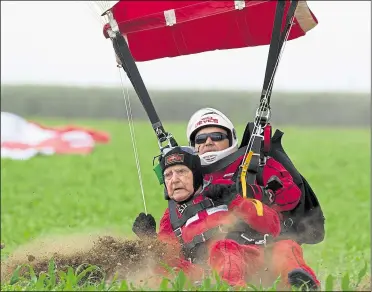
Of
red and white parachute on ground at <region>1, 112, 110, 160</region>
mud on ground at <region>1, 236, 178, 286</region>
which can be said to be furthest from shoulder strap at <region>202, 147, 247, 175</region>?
red and white parachute on ground at <region>1, 112, 110, 160</region>

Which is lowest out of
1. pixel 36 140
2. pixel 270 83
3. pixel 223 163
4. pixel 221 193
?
pixel 221 193

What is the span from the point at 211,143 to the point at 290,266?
1.45 m

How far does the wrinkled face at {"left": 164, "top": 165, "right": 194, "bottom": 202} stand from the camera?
19.9 ft

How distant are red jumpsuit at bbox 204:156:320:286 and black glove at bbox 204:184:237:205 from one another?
26cm

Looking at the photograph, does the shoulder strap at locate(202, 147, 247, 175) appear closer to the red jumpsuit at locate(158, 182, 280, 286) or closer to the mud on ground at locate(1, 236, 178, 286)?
the red jumpsuit at locate(158, 182, 280, 286)

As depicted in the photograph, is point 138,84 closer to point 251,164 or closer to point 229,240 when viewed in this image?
point 251,164

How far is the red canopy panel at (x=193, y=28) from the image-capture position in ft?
20.7

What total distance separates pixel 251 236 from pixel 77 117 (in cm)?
3976

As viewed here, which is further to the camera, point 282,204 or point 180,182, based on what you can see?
point 282,204

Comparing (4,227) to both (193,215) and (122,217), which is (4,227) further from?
(193,215)

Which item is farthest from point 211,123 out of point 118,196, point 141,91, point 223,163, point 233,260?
point 118,196

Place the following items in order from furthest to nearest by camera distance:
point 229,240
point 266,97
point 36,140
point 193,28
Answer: point 36,140 → point 193,28 → point 266,97 → point 229,240

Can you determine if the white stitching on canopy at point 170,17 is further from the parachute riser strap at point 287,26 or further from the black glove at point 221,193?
the black glove at point 221,193

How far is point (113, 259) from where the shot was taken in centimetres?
589
